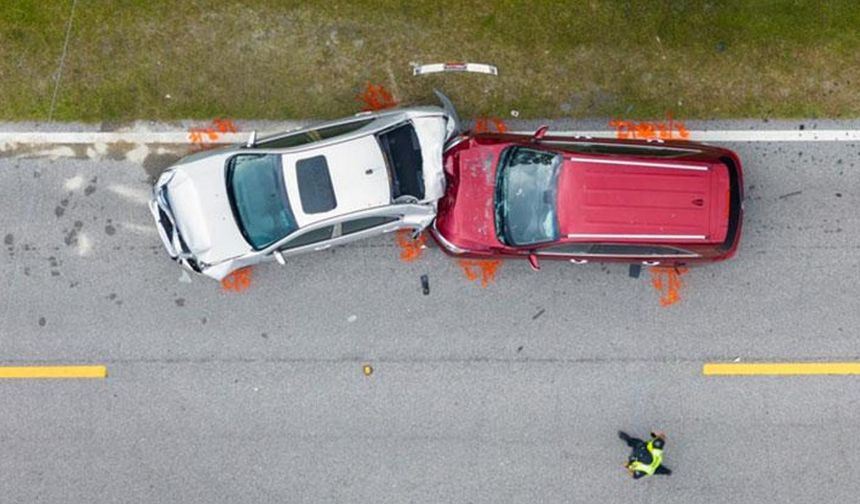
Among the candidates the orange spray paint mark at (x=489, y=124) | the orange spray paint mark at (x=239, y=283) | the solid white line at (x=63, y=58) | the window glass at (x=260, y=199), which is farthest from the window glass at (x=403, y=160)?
the solid white line at (x=63, y=58)

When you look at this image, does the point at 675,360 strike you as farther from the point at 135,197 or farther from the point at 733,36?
the point at 135,197

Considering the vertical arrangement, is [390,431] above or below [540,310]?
below

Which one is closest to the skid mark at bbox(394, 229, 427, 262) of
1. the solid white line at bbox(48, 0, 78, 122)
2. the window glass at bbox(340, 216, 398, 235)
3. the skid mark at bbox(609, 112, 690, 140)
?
the window glass at bbox(340, 216, 398, 235)

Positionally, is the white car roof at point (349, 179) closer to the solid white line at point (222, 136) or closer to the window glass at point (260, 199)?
the window glass at point (260, 199)

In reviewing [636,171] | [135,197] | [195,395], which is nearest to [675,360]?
[636,171]

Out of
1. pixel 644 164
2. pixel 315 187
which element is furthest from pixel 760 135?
pixel 315 187

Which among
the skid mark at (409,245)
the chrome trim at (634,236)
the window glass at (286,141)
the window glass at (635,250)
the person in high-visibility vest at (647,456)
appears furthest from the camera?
the skid mark at (409,245)
